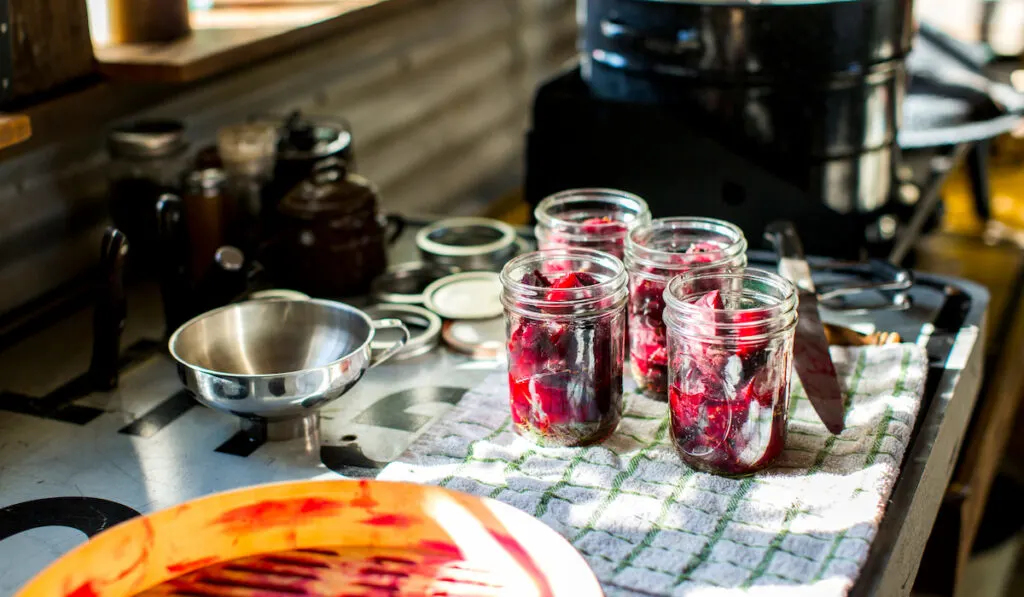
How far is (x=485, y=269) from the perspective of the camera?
1.56 metres

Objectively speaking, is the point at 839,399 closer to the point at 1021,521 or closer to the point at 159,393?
the point at 159,393

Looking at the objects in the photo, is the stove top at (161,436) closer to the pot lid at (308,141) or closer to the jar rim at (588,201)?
the jar rim at (588,201)

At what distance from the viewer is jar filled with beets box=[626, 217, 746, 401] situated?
114 cm

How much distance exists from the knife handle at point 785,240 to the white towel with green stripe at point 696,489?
21 cm

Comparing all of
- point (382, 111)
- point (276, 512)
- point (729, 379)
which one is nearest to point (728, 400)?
point (729, 379)

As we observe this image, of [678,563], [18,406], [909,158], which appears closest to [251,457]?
[18,406]

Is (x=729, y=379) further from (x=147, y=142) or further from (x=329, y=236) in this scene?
(x=147, y=142)

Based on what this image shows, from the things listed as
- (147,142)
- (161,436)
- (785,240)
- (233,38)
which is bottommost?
(161,436)

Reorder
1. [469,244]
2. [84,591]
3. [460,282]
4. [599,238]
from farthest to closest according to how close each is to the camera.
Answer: [469,244], [460,282], [599,238], [84,591]

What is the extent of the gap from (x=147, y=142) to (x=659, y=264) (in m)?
0.73

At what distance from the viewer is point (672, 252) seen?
1192mm

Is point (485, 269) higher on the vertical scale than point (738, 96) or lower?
lower

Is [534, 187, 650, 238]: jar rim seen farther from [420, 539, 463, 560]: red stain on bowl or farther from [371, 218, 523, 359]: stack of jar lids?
[420, 539, 463, 560]: red stain on bowl

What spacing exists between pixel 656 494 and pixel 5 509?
2.02 ft
